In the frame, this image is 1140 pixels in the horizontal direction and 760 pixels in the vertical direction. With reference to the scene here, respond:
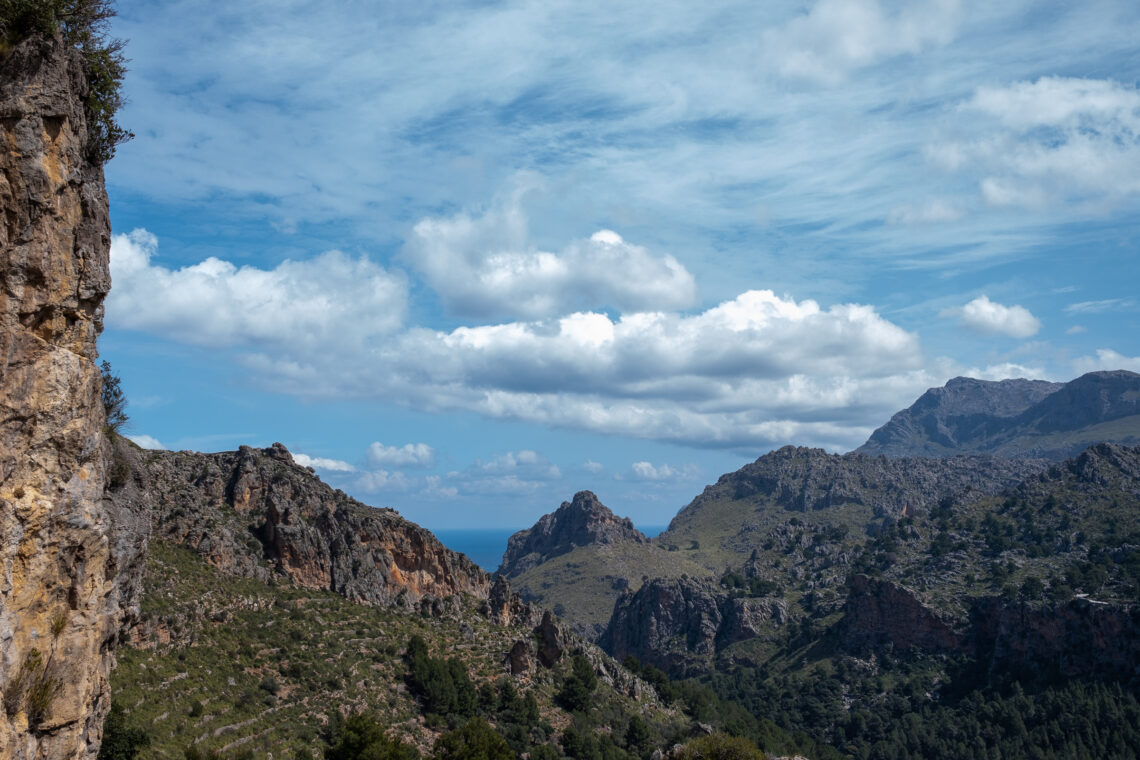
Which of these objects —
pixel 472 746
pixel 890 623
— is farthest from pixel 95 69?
pixel 890 623

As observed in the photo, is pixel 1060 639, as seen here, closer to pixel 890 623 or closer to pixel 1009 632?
pixel 1009 632

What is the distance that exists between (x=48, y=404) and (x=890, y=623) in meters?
157

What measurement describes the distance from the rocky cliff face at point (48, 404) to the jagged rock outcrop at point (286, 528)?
5768 cm

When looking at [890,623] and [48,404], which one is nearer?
[48,404]

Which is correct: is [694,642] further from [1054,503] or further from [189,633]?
[189,633]

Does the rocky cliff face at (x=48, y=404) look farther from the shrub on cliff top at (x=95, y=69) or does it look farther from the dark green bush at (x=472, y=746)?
the dark green bush at (x=472, y=746)

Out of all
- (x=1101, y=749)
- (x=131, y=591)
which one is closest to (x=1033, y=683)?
(x=1101, y=749)

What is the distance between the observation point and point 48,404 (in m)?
16.5

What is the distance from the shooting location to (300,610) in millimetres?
74188

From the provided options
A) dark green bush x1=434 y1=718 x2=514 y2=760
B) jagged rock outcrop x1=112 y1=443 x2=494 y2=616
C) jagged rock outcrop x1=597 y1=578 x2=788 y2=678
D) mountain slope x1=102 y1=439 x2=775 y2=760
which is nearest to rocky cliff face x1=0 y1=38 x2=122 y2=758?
mountain slope x1=102 y1=439 x2=775 y2=760

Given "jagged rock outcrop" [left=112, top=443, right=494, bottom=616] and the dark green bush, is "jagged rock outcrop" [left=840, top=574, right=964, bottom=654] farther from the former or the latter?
the dark green bush

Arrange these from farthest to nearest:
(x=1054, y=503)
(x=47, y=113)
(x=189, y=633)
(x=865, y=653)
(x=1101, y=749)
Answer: (x=1054, y=503) → (x=865, y=653) → (x=1101, y=749) → (x=189, y=633) → (x=47, y=113)

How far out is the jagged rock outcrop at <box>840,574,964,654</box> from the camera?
5674 inches

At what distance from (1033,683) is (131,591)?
137 metres
